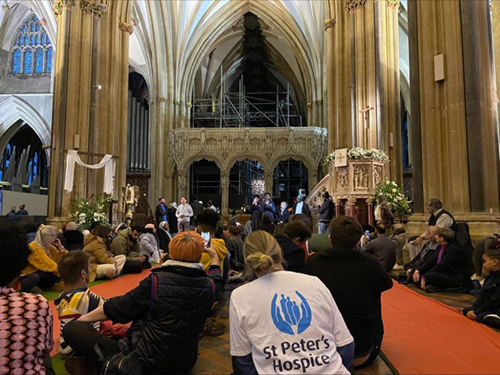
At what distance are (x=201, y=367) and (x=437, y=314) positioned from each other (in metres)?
2.38

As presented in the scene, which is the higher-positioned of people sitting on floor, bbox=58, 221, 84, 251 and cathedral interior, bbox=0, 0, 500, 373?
cathedral interior, bbox=0, 0, 500, 373

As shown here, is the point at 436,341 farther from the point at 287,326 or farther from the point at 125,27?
the point at 125,27

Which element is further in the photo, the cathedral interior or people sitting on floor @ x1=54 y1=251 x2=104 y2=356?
the cathedral interior

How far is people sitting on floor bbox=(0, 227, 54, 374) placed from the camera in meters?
1.68

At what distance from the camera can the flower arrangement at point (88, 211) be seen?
34.9 ft

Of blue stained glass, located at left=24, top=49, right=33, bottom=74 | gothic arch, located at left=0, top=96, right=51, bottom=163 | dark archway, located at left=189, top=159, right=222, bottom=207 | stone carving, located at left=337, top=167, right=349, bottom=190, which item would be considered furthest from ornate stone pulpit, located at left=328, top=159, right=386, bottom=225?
→ blue stained glass, located at left=24, top=49, right=33, bottom=74

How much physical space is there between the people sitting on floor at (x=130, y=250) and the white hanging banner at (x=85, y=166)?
4988mm

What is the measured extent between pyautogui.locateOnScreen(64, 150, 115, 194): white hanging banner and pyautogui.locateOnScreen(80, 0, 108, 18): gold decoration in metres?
4.44

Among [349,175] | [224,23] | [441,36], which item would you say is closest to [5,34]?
[224,23]

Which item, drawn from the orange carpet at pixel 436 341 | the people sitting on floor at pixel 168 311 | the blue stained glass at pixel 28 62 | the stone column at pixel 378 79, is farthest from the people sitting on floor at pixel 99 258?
the blue stained glass at pixel 28 62

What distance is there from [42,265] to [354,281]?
399 centimetres

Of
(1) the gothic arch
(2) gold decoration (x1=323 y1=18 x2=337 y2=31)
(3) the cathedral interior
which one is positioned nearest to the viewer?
(3) the cathedral interior

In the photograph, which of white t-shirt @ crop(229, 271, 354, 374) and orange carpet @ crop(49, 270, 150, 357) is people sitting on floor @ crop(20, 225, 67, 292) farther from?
white t-shirt @ crop(229, 271, 354, 374)

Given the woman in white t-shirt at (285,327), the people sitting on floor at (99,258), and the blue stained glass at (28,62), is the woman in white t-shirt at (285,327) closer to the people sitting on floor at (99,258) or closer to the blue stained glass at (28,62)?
the people sitting on floor at (99,258)
